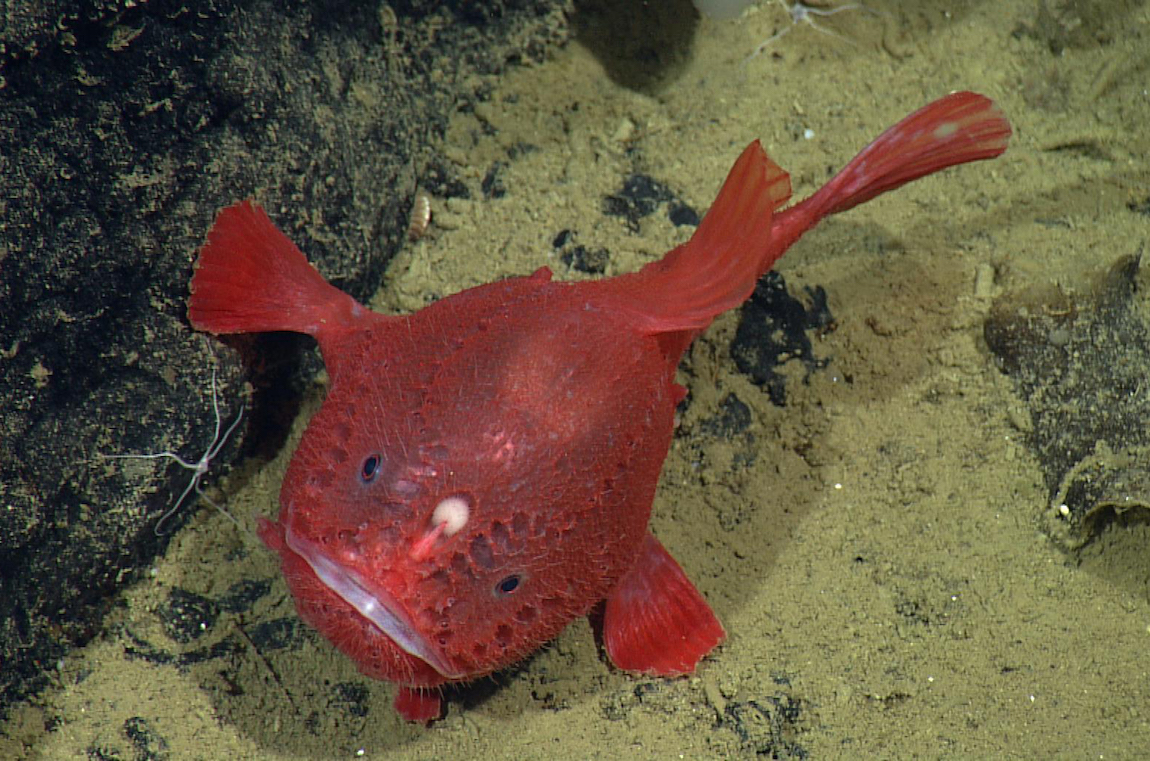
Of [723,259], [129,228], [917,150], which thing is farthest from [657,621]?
[129,228]

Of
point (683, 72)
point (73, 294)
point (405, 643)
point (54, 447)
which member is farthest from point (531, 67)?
point (405, 643)

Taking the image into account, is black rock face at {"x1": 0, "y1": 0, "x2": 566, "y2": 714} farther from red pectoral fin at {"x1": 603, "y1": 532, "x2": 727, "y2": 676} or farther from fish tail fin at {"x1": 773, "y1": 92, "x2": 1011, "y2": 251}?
fish tail fin at {"x1": 773, "y1": 92, "x2": 1011, "y2": 251}

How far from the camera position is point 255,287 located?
329cm

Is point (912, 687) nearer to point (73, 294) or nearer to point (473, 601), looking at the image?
point (473, 601)

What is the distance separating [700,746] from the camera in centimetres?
316

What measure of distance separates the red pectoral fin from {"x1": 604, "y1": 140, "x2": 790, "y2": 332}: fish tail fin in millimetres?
917

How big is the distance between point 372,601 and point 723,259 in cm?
169

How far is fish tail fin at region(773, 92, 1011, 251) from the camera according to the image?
11.7 feet

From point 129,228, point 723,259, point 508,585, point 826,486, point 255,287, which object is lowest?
point 826,486

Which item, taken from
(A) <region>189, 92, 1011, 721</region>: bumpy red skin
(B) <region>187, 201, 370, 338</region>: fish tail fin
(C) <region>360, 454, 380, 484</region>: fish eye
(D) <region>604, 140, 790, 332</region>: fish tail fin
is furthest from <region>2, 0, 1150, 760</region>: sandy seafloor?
(C) <region>360, 454, 380, 484</region>: fish eye

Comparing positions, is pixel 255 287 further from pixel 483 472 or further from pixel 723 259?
pixel 723 259

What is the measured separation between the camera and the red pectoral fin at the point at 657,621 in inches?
128

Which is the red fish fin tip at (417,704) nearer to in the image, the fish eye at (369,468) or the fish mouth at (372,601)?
the fish mouth at (372,601)

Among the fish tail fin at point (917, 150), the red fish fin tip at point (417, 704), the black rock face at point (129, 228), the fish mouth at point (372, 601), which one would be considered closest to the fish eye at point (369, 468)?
the fish mouth at point (372, 601)
